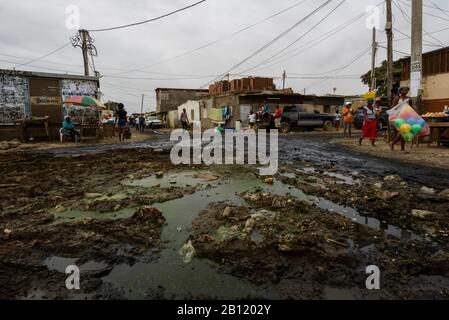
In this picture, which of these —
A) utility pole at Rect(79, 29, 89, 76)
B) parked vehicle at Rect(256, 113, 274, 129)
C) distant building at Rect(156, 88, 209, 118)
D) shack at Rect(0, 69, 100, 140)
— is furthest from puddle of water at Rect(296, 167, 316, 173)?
distant building at Rect(156, 88, 209, 118)

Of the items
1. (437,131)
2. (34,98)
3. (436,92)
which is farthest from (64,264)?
(436,92)

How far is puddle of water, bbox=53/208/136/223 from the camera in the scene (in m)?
3.55

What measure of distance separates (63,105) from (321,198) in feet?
50.1

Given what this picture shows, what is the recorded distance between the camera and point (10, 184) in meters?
5.19

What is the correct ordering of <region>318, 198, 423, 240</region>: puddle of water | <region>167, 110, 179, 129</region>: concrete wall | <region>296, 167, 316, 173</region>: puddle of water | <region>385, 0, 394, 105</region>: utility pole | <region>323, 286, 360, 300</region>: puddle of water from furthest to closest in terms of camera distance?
<region>167, 110, 179, 129</region>: concrete wall
<region>385, 0, 394, 105</region>: utility pole
<region>296, 167, 316, 173</region>: puddle of water
<region>318, 198, 423, 240</region>: puddle of water
<region>323, 286, 360, 300</region>: puddle of water

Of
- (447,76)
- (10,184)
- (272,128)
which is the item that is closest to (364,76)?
(272,128)

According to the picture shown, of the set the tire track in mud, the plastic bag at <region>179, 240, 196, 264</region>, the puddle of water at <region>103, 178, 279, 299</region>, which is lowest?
the puddle of water at <region>103, 178, 279, 299</region>

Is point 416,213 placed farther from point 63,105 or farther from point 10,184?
point 63,105

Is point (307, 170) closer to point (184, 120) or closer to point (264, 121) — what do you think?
point (264, 121)

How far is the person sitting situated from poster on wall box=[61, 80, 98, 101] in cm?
242

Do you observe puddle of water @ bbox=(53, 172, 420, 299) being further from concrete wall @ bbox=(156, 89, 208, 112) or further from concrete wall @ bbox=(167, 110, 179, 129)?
concrete wall @ bbox=(156, 89, 208, 112)

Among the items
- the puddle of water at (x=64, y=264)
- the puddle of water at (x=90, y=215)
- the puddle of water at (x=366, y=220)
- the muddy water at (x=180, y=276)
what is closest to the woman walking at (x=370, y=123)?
the puddle of water at (x=366, y=220)

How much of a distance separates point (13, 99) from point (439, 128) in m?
17.5
